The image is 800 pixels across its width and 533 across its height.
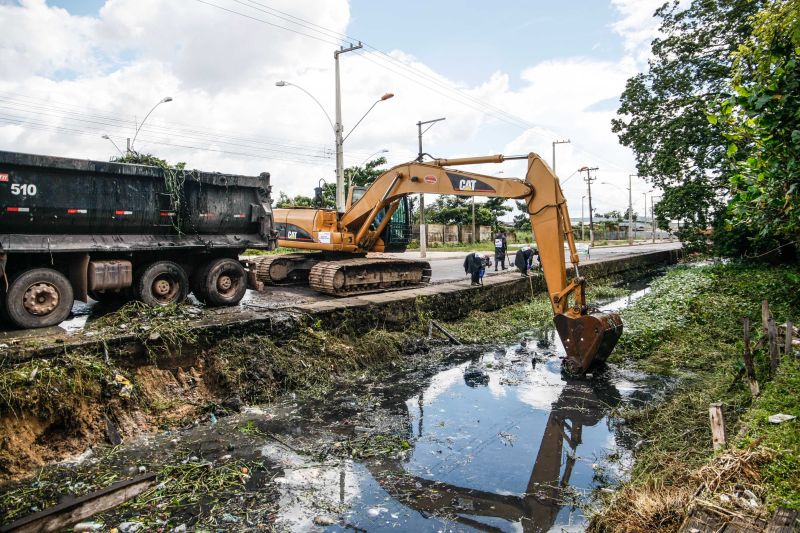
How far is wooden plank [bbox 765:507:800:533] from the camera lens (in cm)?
261

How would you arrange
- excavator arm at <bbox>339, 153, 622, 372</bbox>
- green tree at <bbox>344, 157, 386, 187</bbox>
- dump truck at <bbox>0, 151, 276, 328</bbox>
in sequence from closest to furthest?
dump truck at <bbox>0, 151, 276, 328</bbox>
excavator arm at <bbox>339, 153, 622, 372</bbox>
green tree at <bbox>344, 157, 386, 187</bbox>

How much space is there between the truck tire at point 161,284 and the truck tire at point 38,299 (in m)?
0.97

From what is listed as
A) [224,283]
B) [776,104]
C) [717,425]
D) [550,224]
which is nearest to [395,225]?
[550,224]

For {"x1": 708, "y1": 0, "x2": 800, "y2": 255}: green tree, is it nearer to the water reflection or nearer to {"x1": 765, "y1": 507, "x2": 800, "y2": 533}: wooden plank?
{"x1": 765, "y1": 507, "x2": 800, "y2": 533}: wooden plank

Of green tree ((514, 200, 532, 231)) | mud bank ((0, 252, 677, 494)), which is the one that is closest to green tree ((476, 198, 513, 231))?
green tree ((514, 200, 532, 231))

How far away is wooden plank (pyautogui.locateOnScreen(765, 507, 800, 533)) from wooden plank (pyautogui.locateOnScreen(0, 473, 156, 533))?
468 centimetres

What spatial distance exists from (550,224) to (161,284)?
21.4ft

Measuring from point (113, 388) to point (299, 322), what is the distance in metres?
2.99

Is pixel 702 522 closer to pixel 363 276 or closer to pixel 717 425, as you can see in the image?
pixel 717 425

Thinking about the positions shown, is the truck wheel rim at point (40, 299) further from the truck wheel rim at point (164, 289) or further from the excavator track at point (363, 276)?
the excavator track at point (363, 276)

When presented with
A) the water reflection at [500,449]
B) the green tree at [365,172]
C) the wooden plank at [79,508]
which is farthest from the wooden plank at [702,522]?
the green tree at [365,172]

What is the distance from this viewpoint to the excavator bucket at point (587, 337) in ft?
26.3

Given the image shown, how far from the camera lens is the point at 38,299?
6812 millimetres

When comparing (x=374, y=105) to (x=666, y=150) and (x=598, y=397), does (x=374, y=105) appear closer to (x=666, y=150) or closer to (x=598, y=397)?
(x=666, y=150)
